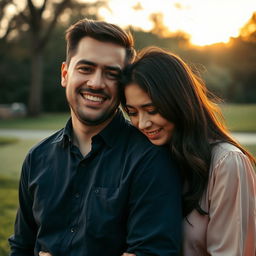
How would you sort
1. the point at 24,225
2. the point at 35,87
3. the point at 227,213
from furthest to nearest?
the point at 35,87, the point at 24,225, the point at 227,213

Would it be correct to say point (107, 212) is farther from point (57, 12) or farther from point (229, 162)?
point (57, 12)

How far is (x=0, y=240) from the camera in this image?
13.8ft

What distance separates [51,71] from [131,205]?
30640 mm

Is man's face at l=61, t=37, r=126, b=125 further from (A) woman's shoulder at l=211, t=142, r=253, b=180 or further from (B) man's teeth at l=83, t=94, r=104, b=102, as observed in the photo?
(A) woman's shoulder at l=211, t=142, r=253, b=180

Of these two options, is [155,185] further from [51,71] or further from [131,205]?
[51,71]

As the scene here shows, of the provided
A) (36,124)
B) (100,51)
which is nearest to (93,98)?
(100,51)

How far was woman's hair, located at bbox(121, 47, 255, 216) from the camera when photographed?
215cm

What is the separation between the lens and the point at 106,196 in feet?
6.59

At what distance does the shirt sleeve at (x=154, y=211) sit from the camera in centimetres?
190

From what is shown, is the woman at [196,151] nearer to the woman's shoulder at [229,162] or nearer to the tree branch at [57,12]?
the woman's shoulder at [229,162]

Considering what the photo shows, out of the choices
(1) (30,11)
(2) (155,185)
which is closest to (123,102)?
(2) (155,185)

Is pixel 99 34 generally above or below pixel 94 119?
above

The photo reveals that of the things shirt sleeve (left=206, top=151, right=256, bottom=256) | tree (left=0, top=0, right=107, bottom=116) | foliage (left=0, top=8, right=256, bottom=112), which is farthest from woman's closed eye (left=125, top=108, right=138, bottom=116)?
tree (left=0, top=0, right=107, bottom=116)

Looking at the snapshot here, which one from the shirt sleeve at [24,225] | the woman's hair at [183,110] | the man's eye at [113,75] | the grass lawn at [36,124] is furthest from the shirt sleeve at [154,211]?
the grass lawn at [36,124]
